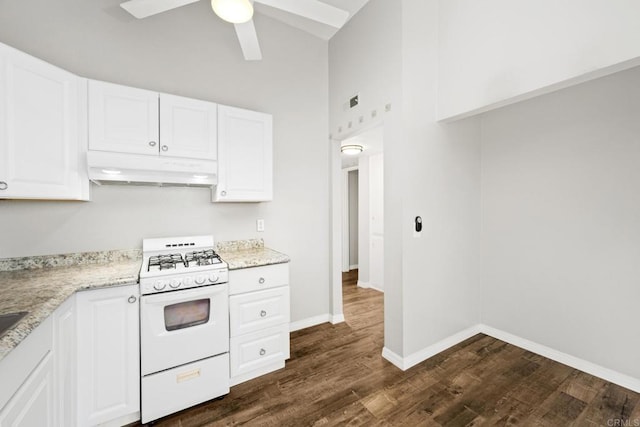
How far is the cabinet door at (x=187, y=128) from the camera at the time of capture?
2031mm

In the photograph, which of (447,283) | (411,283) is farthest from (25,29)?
(447,283)

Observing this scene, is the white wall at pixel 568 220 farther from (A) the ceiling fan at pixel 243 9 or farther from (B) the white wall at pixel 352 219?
(B) the white wall at pixel 352 219

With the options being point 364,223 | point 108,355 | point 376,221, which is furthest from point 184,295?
point 364,223

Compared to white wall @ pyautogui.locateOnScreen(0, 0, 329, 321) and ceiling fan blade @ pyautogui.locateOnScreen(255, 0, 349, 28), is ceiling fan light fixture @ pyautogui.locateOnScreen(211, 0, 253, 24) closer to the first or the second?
ceiling fan blade @ pyautogui.locateOnScreen(255, 0, 349, 28)

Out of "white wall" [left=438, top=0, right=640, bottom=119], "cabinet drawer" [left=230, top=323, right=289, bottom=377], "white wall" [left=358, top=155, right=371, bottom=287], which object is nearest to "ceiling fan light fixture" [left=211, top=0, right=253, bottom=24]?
"white wall" [left=438, top=0, right=640, bottom=119]

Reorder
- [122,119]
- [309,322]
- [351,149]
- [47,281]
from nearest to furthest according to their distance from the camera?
[47,281]
[122,119]
[309,322]
[351,149]

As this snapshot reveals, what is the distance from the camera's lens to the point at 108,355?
5.23ft

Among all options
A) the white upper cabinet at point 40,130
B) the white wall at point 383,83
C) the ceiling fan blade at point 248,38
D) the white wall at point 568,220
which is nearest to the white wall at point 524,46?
the white wall at point 383,83

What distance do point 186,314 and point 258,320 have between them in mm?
562

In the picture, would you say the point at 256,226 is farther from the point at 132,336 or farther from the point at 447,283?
the point at 447,283

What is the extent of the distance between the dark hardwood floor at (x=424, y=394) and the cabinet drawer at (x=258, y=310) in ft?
1.49

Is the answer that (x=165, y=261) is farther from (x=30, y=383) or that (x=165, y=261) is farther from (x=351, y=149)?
(x=351, y=149)

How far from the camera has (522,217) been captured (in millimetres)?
2635

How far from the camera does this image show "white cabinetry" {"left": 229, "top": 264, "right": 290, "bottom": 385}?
2041 mm
